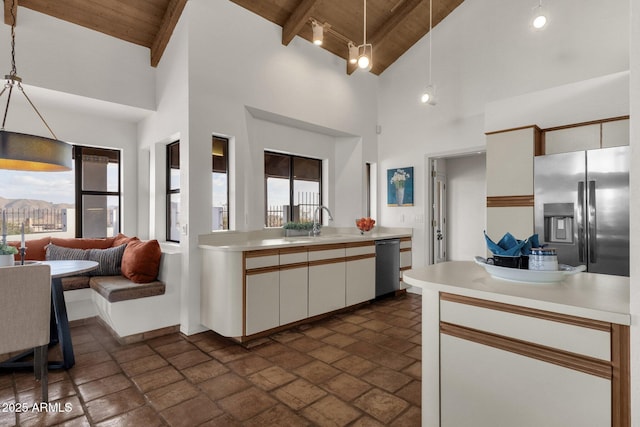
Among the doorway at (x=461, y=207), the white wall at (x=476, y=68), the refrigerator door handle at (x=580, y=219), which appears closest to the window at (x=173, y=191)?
the white wall at (x=476, y=68)

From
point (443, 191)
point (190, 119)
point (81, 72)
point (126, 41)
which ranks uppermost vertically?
point (126, 41)

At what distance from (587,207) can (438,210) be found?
106 inches

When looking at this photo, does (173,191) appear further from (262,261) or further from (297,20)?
(297,20)

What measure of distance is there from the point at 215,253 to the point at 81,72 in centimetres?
243

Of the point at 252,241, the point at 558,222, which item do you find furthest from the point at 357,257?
the point at 558,222

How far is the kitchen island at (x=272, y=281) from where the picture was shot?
3.09m

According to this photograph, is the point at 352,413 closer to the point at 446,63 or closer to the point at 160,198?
the point at 160,198

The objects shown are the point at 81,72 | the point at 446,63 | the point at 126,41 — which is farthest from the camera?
the point at 446,63

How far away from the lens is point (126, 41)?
3.84m

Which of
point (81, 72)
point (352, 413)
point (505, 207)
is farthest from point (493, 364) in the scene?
point (81, 72)

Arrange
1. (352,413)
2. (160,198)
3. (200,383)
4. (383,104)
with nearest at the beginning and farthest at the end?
(352,413)
(200,383)
(160,198)
(383,104)

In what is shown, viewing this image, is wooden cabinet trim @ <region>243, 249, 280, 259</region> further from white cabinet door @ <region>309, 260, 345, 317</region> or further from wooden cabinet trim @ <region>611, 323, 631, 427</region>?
wooden cabinet trim @ <region>611, 323, 631, 427</region>

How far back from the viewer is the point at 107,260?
12.0ft

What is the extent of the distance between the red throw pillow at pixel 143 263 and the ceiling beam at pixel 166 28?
2.22 m
